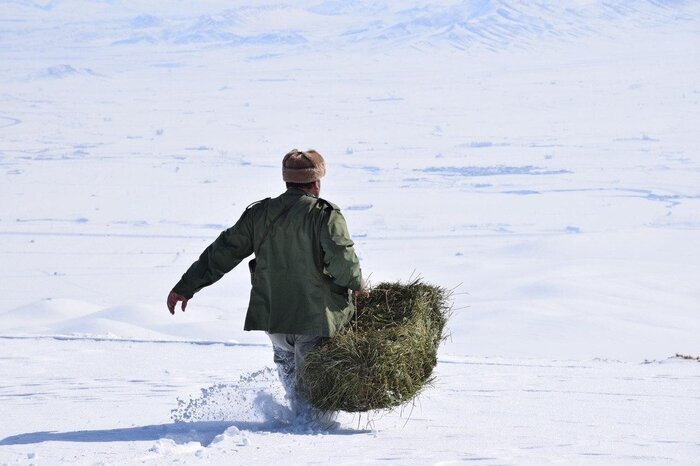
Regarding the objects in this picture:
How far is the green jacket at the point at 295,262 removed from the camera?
3723 mm

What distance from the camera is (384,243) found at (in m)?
24.0

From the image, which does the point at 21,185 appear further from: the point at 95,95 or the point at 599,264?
the point at 95,95

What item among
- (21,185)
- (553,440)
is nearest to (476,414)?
(553,440)

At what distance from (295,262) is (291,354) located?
0.41 meters

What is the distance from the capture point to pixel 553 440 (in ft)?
12.4

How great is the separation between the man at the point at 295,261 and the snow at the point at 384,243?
1.30 ft

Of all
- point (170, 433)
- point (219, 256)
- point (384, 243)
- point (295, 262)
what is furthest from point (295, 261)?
point (384, 243)

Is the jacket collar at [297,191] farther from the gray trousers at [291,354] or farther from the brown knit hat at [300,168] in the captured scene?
the gray trousers at [291,354]

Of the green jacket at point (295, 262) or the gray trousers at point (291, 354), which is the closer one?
the green jacket at point (295, 262)

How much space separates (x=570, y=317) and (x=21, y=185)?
21.5 metres

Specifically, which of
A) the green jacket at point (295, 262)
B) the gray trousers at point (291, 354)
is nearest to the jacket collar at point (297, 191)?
the green jacket at point (295, 262)

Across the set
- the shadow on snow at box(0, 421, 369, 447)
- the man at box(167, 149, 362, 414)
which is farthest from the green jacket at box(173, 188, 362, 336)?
the shadow on snow at box(0, 421, 369, 447)

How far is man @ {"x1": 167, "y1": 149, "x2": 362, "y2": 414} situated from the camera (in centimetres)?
373

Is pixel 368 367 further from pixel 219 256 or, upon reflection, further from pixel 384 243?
pixel 384 243
